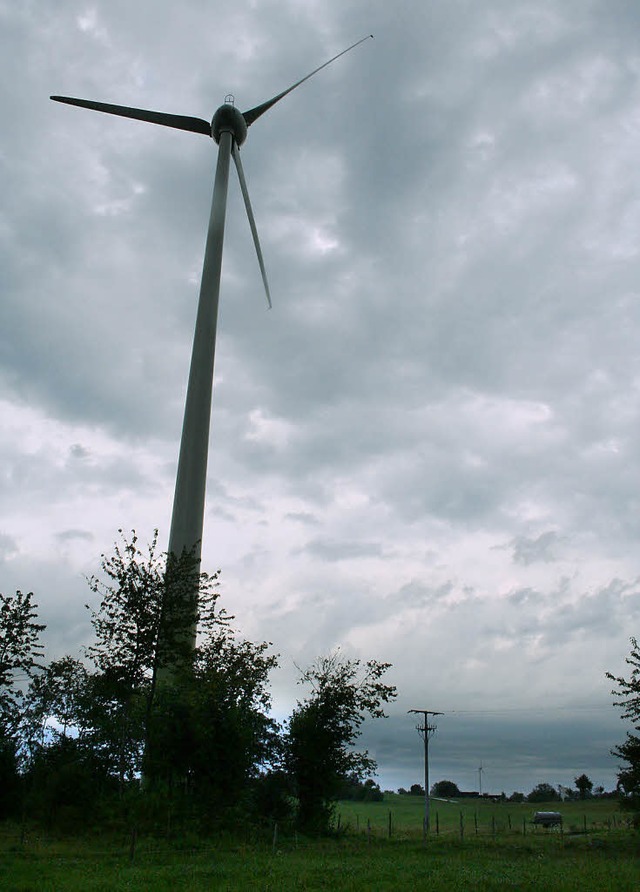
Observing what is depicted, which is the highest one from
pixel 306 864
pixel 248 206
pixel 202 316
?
pixel 248 206

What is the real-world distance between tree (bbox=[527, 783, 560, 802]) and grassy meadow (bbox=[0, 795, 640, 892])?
5339 inches

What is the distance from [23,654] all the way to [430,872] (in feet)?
63.1

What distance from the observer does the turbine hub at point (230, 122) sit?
185ft

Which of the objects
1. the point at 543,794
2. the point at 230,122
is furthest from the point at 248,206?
the point at 543,794

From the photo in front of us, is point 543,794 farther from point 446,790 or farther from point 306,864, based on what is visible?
point 306,864

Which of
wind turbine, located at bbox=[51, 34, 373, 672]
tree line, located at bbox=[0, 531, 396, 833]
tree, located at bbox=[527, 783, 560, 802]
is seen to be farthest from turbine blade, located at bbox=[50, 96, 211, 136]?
tree, located at bbox=[527, 783, 560, 802]

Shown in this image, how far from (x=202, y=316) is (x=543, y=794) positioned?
153079mm

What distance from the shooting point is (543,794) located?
545 feet

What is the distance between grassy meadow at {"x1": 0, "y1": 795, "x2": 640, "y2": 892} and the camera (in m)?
21.5

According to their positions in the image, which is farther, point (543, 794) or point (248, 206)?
point (543, 794)

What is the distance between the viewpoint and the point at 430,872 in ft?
80.4

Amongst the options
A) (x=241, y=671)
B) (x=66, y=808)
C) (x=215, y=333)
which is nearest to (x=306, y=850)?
(x=241, y=671)

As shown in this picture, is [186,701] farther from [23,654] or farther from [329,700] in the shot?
[329,700]

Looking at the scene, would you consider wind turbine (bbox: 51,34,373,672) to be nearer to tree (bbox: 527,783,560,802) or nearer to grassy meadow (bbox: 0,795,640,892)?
grassy meadow (bbox: 0,795,640,892)
